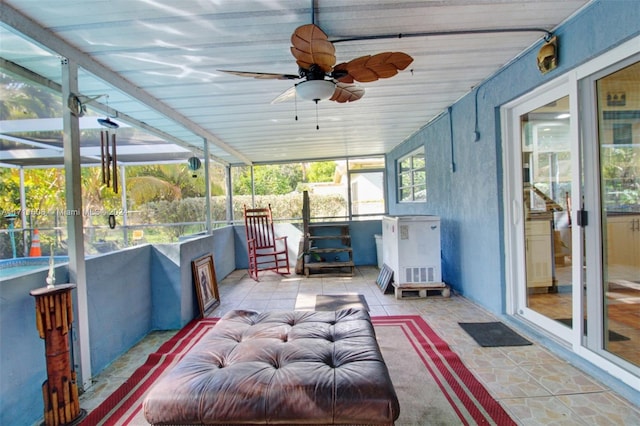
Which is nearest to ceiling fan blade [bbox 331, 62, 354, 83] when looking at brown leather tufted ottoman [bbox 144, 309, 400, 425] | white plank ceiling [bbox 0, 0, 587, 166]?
white plank ceiling [bbox 0, 0, 587, 166]

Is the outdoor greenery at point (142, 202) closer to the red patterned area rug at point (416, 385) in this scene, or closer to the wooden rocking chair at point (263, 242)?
the wooden rocking chair at point (263, 242)

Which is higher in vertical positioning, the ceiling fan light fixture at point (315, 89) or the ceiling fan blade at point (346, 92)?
the ceiling fan blade at point (346, 92)

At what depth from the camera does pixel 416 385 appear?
2.14m

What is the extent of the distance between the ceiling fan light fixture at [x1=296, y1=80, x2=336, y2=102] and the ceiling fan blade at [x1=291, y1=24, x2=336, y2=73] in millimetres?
97

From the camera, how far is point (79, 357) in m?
2.22

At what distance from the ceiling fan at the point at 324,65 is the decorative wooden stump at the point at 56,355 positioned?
171 cm

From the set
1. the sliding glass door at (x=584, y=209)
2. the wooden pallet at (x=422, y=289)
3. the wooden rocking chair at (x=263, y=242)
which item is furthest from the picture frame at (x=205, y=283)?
the sliding glass door at (x=584, y=209)

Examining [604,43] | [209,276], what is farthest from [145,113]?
[604,43]

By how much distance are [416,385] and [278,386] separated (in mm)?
1165

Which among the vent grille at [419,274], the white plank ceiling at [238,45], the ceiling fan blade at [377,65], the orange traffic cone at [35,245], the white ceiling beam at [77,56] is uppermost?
the white plank ceiling at [238,45]

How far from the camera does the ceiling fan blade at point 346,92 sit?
2.49 meters

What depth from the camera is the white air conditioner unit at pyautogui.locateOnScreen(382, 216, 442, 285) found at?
13.7 feet

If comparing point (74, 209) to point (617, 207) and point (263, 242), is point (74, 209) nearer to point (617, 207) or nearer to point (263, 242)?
point (617, 207)

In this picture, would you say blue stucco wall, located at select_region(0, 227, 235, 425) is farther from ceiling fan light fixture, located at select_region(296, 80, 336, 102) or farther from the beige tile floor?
ceiling fan light fixture, located at select_region(296, 80, 336, 102)
